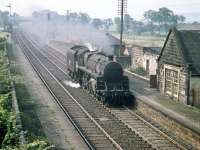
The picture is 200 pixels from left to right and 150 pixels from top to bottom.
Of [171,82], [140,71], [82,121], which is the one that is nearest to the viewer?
[82,121]

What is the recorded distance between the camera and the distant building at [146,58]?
37959 mm

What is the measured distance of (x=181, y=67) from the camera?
25.6 meters

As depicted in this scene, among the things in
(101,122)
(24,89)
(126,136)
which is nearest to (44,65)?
(24,89)

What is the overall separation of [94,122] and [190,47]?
361 inches

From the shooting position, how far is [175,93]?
2672 cm

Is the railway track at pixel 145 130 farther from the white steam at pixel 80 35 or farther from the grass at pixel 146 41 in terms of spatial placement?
the grass at pixel 146 41

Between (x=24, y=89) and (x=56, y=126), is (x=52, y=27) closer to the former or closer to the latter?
(x=24, y=89)

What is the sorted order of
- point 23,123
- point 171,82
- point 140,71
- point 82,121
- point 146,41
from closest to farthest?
1. point 23,123
2. point 82,121
3. point 171,82
4. point 140,71
5. point 146,41

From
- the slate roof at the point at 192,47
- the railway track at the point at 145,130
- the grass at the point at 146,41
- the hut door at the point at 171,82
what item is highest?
the slate roof at the point at 192,47

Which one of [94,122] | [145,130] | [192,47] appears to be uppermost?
[192,47]

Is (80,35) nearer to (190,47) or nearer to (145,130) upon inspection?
(190,47)

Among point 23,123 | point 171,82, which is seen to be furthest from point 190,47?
point 23,123

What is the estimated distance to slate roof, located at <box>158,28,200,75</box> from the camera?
24.9m

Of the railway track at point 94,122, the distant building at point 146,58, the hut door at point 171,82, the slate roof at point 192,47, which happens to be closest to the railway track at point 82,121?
the railway track at point 94,122
